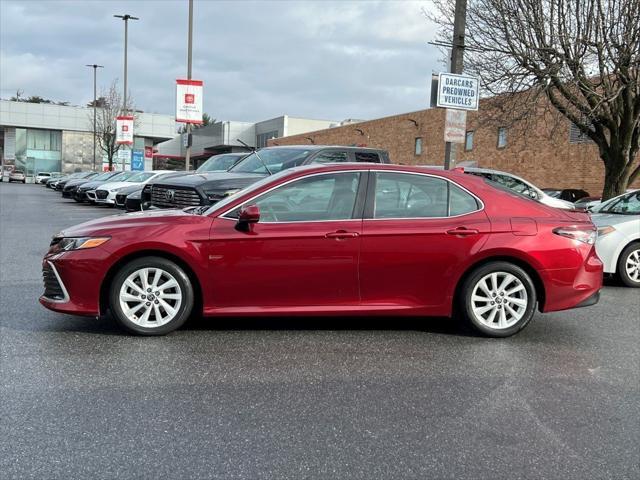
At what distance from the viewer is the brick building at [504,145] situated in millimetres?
23475

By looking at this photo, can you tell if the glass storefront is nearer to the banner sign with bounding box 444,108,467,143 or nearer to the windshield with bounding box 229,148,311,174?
the windshield with bounding box 229,148,311,174

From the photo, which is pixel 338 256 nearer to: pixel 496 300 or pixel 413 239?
pixel 413 239

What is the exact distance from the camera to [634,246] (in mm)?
8727

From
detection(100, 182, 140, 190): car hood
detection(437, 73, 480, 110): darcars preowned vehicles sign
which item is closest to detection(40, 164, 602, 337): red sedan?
detection(437, 73, 480, 110): darcars preowned vehicles sign

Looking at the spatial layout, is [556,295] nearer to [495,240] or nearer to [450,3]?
[495,240]

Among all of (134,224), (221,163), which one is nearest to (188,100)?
(221,163)

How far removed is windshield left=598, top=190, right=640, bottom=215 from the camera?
9.31 m

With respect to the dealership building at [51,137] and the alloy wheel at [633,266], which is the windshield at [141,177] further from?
the dealership building at [51,137]

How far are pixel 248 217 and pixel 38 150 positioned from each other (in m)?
72.1

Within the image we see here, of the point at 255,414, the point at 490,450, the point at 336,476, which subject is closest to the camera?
the point at 336,476

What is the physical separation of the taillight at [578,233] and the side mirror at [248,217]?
8.97 feet

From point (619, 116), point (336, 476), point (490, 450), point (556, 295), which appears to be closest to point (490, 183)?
point (556, 295)

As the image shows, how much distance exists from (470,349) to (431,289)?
616mm

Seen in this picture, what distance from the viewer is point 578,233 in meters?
5.71
